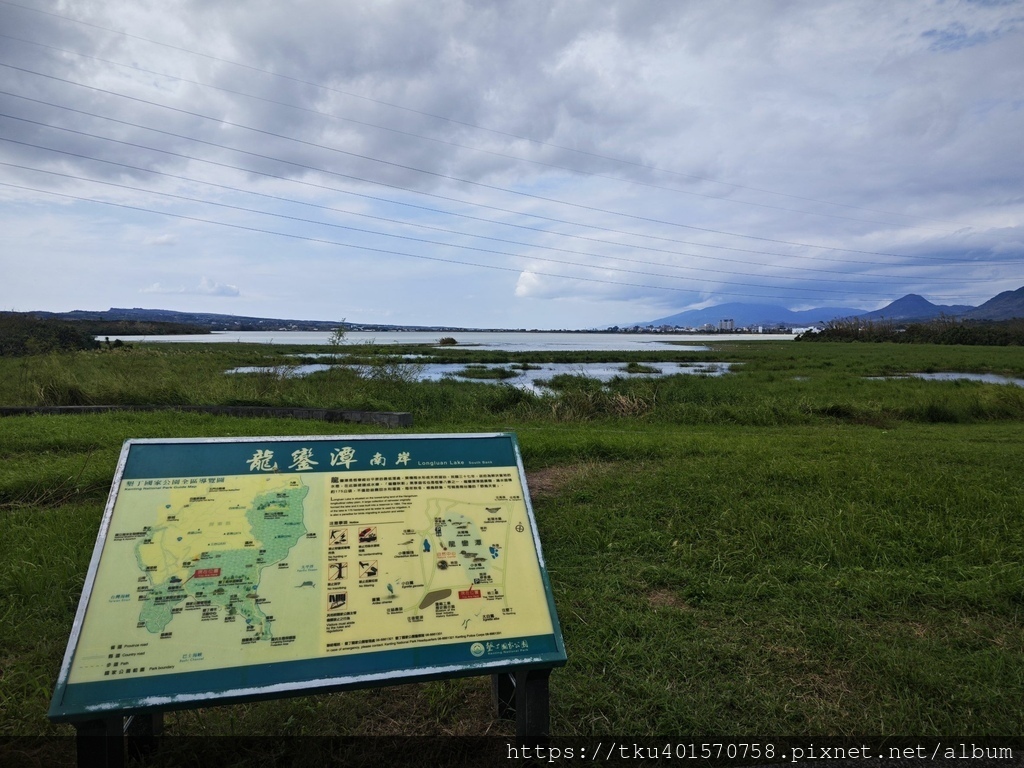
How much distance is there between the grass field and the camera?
2.87 meters

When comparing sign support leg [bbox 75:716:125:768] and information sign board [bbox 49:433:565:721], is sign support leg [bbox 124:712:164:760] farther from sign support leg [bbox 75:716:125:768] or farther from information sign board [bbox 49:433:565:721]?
information sign board [bbox 49:433:565:721]

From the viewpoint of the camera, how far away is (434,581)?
8.00 ft

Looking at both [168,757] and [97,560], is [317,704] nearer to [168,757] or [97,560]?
[168,757]

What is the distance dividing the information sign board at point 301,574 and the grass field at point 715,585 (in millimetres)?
794

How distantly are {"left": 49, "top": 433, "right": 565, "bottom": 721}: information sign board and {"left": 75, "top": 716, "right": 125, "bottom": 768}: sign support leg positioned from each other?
0.14 meters

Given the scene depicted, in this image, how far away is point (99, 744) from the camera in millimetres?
2113

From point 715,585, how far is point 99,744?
3.29 meters

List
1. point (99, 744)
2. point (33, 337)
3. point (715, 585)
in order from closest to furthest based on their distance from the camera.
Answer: point (99, 744), point (715, 585), point (33, 337)

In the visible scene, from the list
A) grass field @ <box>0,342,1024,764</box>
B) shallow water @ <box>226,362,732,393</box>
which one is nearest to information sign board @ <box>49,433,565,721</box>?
grass field @ <box>0,342,1024,764</box>

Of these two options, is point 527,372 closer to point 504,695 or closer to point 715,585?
→ point 715,585

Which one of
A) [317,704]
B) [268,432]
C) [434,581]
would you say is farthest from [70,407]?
[434,581]

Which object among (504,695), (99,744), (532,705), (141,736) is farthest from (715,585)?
(99,744)

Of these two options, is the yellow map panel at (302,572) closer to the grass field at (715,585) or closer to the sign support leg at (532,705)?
the sign support leg at (532,705)

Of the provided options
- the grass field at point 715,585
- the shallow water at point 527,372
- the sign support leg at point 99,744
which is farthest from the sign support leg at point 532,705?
the shallow water at point 527,372
